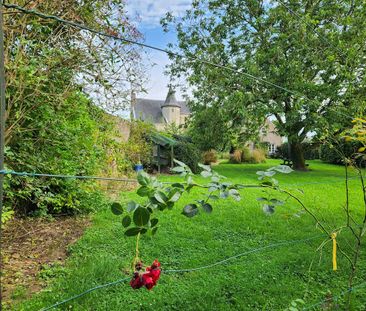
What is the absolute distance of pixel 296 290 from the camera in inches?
102

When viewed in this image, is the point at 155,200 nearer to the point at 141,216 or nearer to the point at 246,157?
the point at 141,216

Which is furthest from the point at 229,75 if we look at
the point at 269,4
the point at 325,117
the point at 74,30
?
the point at 74,30

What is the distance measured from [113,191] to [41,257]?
3.87 m

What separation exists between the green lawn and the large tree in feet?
20.9

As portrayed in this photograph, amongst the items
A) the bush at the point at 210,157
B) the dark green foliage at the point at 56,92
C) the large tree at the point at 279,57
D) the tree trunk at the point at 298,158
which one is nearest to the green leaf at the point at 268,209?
the dark green foliage at the point at 56,92

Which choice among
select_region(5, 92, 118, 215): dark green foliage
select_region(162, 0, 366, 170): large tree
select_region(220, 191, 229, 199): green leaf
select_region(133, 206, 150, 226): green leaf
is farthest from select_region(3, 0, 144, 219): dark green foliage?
select_region(162, 0, 366, 170): large tree

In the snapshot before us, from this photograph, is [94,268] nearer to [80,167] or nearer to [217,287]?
[217,287]

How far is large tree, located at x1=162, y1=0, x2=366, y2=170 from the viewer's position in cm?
978

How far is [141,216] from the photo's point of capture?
1.20 meters

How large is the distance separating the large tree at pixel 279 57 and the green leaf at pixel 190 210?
8.49 m

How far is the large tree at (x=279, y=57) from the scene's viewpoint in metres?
9.78

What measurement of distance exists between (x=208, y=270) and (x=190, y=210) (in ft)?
6.08

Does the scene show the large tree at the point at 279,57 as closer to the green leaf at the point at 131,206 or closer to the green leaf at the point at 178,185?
the green leaf at the point at 178,185

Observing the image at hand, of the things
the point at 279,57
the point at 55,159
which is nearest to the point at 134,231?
the point at 55,159
